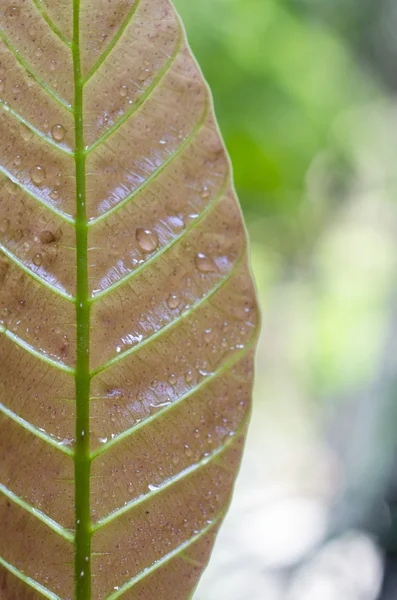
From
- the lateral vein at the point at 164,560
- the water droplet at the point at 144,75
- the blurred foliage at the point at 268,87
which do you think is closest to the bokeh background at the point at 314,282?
the blurred foliage at the point at 268,87

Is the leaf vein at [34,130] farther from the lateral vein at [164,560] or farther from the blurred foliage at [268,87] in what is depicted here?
the blurred foliage at [268,87]

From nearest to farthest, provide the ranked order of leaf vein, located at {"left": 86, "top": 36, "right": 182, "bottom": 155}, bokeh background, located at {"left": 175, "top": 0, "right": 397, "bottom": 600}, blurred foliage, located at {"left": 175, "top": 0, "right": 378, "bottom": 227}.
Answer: leaf vein, located at {"left": 86, "top": 36, "right": 182, "bottom": 155}, bokeh background, located at {"left": 175, "top": 0, "right": 397, "bottom": 600}, blurred foliage, located at {"left": 175, "top": 0, "right": 378, "bottom": 227}

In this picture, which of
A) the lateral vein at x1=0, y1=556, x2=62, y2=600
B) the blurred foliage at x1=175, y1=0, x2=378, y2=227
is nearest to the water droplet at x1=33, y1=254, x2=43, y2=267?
the lateral vein at x1=0, y1=556, x2=62, y2=600

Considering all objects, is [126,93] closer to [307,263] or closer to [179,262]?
[179,262]

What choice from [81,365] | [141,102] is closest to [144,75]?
[141,102]

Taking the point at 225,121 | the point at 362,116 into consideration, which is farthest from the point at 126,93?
the point at 362,116

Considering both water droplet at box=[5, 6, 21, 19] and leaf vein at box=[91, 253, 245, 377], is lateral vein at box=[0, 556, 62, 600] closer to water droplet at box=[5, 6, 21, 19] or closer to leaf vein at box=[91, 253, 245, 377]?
leaf vein at box=[91, 253, 245, 377]

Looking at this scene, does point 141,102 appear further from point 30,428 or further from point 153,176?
→ point 30,428
